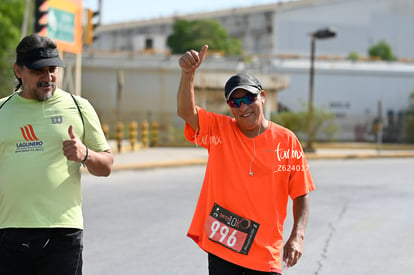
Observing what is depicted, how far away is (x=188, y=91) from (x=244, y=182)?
0.59 metres

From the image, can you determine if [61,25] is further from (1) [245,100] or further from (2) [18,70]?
(1) [245,100]

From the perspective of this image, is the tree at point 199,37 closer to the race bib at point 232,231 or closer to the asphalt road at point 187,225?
the asphalt road at point 187,225

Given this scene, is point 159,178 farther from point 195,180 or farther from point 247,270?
point 247,270

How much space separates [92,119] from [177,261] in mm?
3715

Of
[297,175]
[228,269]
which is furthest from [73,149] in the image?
[297,175]

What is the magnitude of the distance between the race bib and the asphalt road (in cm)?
304

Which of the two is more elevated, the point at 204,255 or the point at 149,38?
the point at 149,38

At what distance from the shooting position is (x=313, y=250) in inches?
309

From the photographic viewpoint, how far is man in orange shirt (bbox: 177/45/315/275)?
3.66 metres

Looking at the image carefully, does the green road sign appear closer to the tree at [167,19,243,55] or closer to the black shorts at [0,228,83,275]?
the black shorts at [0,228,83,275]

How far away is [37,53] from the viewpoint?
3533 mm

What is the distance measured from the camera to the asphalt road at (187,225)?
7047 millimetres

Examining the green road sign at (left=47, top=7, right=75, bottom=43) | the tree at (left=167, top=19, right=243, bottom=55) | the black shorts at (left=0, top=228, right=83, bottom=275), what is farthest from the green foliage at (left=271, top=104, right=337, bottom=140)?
the tree at (left=167, top=19, right=243, bottom=55)

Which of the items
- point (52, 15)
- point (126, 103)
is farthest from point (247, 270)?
point (126, 103)
